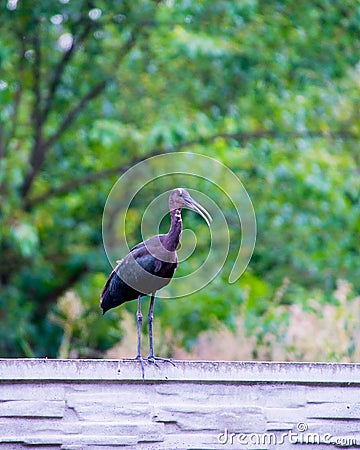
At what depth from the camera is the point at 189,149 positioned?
8898 mm

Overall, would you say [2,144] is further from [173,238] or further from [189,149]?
[173,238]

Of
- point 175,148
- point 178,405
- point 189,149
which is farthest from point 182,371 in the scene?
point 189,149

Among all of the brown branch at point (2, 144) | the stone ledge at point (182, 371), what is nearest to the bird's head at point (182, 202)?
the stone ledge at point (182, 371)

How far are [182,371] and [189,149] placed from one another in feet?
15.6

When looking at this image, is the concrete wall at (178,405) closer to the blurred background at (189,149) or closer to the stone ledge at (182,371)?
the stone ledge at (182,371)

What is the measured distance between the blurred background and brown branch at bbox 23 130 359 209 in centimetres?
2

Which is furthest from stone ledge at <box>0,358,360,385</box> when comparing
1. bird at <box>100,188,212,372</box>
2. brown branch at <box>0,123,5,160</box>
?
brown branch at <box>0,123,5,160</box>

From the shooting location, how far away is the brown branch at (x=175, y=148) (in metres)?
8.79

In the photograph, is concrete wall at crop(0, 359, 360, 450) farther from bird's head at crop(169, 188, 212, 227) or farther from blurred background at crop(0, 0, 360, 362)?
blurred background at crop(0, 0, 360, 362)

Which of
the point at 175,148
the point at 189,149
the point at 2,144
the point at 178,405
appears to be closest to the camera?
the point at 178,405

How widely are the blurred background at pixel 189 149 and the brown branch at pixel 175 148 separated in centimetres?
2

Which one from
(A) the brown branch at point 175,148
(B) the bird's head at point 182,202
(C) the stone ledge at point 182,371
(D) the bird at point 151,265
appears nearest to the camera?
(C) the stone ledge at point 182,371

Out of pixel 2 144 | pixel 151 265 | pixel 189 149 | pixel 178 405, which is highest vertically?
pixel 151 265

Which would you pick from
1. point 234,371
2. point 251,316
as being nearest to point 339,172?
point 251,316
